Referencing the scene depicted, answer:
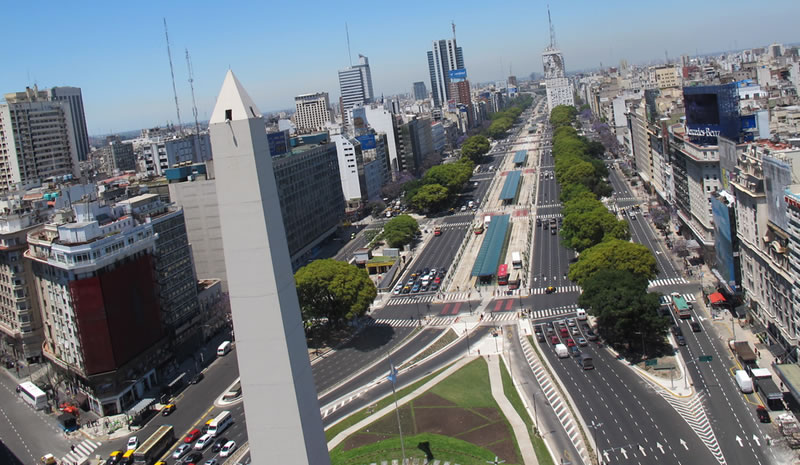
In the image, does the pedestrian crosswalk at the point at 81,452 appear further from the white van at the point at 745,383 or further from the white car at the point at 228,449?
the white van at the point at 745,383

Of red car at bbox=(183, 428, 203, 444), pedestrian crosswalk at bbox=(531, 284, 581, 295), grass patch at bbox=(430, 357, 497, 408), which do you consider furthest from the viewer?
pedestrian crosswalk at bbox=(531, 284, 581, 295)

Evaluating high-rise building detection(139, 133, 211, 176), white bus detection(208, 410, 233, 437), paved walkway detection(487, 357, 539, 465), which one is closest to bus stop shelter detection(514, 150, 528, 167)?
high-rise building detection(139, 133, 211, 176)

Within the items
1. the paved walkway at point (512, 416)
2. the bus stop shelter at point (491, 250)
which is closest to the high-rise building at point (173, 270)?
the paved walkway at point (512, 416)

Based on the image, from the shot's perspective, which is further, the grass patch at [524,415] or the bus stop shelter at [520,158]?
the bus stop shelter at [520,158]

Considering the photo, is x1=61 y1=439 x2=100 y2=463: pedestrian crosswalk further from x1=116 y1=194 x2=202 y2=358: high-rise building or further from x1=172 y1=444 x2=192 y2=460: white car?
x1=116 y1=194 x2=202 y2=358: high-rise building

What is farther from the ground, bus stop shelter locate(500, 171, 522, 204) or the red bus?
bus stop shelter locate(500, 171, 522, 204)

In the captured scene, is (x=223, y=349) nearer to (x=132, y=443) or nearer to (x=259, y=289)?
(x=132, y=443)

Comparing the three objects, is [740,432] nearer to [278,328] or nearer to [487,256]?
[278,328]

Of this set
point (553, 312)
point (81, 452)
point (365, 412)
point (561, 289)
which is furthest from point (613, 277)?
point (81, 452)
